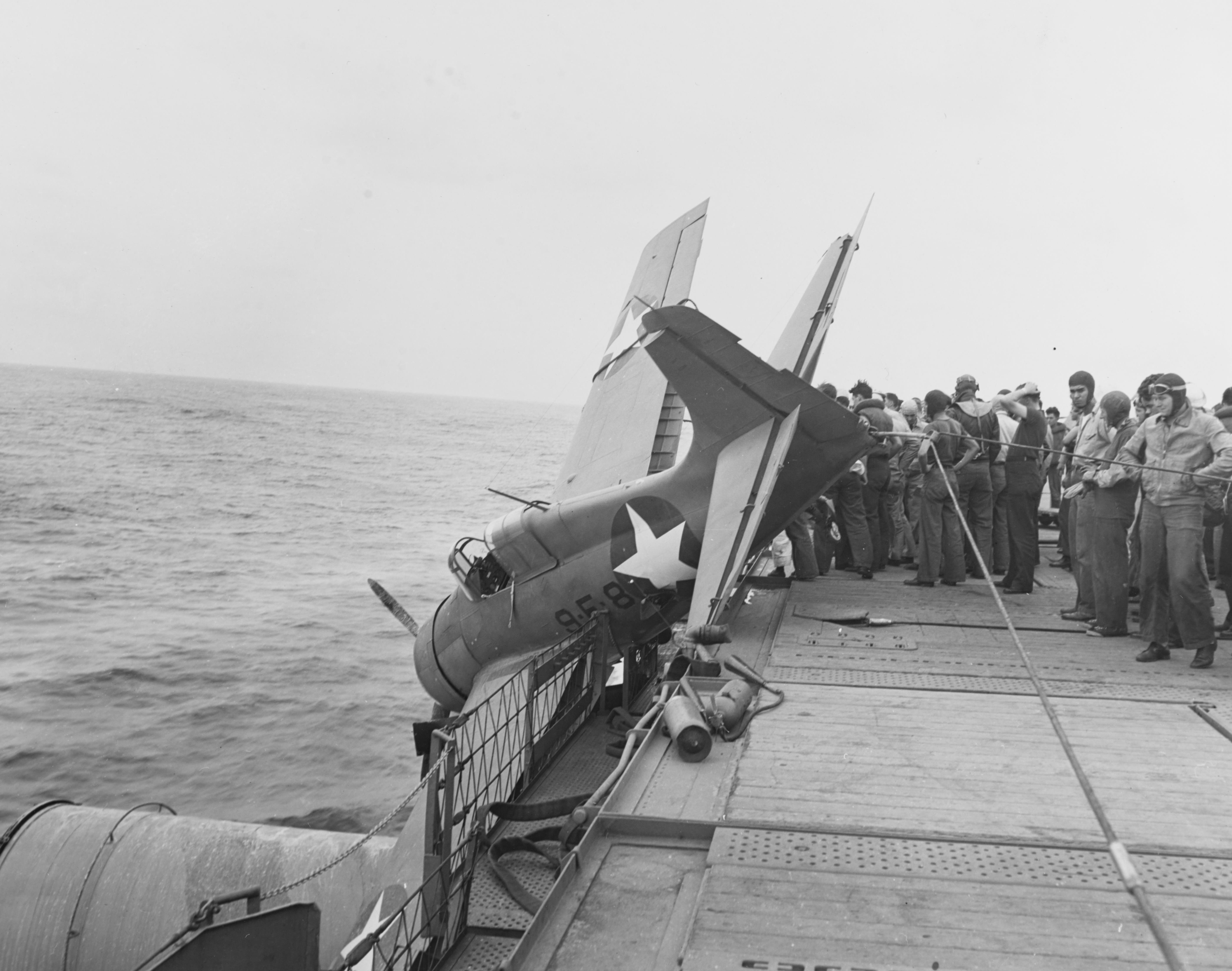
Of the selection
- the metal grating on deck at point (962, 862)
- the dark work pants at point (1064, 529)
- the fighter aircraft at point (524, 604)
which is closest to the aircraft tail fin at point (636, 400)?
the fighter aircraft at point (524, 604)

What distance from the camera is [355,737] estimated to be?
13469 mm

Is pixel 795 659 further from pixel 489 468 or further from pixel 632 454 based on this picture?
pixel 489 468

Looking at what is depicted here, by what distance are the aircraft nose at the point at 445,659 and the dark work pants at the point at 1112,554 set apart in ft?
20.1

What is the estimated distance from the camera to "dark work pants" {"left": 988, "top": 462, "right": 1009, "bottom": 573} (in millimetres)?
10320

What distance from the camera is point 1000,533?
10750mm

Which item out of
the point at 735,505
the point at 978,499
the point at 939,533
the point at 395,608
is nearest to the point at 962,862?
the point at 735,505

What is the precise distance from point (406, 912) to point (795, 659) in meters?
3.22

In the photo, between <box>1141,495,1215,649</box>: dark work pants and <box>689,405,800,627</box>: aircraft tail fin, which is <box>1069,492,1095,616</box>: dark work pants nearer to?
<box>1141,495,1215,649</box>: dark work pants

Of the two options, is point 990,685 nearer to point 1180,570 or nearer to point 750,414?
point 1180,570

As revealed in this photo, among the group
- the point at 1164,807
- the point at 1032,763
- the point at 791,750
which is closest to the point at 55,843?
the point at 791,750

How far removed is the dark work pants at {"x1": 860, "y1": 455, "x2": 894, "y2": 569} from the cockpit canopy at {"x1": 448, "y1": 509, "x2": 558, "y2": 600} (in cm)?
378

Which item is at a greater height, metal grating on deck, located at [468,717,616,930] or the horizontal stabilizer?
the horizontal stabilizer

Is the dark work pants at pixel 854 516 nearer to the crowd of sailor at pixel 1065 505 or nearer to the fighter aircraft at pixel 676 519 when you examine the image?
the crowd of sailor at pixel 1065 505

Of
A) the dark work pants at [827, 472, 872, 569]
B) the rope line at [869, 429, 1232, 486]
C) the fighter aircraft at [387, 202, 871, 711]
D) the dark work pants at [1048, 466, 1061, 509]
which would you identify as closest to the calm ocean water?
the fighter aircraft at [387, 202, 871, 711]
